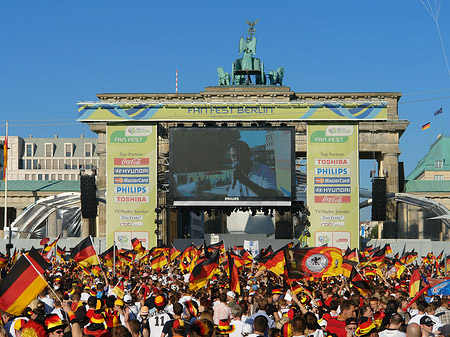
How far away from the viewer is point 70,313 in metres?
11.2

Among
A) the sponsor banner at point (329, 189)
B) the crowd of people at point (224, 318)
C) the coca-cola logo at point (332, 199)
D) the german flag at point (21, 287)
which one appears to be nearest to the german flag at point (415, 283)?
the crowd of people at point (224, 318)

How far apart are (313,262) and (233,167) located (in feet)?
115

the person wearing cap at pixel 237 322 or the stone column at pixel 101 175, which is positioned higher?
the stone column at pixel 101 175

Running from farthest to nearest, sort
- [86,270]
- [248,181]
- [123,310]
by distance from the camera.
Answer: [248,181] < [86,270] < [123,310]

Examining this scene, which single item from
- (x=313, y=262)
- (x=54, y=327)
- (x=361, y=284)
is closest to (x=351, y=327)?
(x=54, y=327)

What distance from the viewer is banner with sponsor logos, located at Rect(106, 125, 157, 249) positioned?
55156 millimetres

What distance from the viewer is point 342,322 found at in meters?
11.2

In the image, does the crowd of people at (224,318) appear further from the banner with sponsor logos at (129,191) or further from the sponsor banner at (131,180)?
the sponsor banner at (131,180)

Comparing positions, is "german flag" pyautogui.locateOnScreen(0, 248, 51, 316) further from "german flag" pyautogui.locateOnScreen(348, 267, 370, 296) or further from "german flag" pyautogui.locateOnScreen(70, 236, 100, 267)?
"german flag" pyautogui.locateOnScreen(70, 236, 100, 267)

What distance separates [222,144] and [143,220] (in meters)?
7.46

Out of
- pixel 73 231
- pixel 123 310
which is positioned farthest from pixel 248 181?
pixel 123 310

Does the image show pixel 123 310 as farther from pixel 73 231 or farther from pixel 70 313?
pixel 73 231

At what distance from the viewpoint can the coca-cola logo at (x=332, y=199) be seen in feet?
178

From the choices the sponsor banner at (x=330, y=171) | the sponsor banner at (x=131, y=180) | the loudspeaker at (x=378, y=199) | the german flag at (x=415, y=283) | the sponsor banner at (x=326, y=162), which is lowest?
the german flag at (x=415, y=283)
